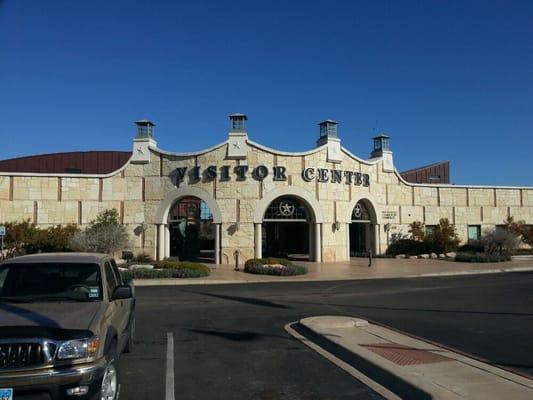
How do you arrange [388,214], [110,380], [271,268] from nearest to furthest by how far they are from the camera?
[110,380]
[271,268]
[388,214]

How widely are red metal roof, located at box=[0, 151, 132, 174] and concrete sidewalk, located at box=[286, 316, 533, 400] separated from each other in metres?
50.9

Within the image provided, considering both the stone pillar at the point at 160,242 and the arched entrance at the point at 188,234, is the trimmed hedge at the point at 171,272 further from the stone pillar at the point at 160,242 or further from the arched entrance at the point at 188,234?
the arched entrance at the point at 188,234

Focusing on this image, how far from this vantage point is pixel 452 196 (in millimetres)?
42344

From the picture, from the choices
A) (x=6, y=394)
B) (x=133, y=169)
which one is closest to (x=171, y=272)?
(x=133, y=169)

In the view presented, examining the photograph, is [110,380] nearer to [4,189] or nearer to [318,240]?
[318,240]

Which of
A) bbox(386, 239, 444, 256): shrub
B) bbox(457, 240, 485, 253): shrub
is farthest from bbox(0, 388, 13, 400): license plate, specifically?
bbox(457, 240, 485, 253): shrub

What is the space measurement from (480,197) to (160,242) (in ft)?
88.4

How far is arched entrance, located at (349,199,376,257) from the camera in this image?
37.5 meters

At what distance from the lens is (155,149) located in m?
33.2

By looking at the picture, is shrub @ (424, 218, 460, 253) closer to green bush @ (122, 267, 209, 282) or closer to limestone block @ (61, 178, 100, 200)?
green bush @ (122, 267, 209, 282)

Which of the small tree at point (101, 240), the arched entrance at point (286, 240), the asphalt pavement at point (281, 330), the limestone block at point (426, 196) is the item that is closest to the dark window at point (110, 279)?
the asphalt pavement at point (281, 330)

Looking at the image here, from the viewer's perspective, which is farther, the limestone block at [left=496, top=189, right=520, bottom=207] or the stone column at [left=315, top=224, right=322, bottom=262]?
the limestone block at [left=496, top=189, right=520, bottom=207]

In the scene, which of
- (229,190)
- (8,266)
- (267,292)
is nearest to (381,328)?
(8,266)

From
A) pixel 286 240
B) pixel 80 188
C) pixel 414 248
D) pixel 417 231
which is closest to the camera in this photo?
pixel 80 188
